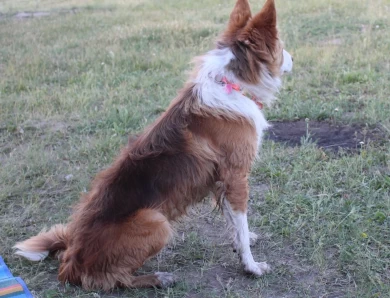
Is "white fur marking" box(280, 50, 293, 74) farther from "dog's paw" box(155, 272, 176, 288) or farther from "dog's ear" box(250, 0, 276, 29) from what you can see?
"dog's paw" box(155, 272, 176, 288)

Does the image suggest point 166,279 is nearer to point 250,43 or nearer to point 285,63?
point 250,43

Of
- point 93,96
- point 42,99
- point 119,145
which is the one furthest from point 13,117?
point 119,145

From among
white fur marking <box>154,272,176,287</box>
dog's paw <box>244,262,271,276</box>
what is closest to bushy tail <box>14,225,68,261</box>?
white fur marking <box>154,272,176,287</box>

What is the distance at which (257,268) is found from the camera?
12.1ft

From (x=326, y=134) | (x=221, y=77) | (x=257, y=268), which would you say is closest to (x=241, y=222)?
(x=257, y=268)

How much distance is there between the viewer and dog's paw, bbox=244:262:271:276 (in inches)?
145

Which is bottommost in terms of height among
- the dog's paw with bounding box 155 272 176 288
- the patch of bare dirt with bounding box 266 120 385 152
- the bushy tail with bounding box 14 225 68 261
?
the dog's paw with bounding box 155 272 176 288

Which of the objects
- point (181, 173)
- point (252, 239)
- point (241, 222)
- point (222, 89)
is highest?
point (222, 89)

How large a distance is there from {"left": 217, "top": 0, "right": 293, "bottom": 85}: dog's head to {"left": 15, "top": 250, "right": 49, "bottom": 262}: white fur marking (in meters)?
1.90

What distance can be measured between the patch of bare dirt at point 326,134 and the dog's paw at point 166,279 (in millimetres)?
2433

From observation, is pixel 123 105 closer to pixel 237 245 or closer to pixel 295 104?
pixel 295 104

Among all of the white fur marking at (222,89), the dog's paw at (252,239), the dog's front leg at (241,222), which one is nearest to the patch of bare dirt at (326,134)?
the dog's paw at (252,239)

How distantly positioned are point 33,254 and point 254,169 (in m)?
2.23

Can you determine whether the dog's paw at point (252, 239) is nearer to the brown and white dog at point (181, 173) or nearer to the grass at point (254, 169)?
the grass at point (254, 169)
